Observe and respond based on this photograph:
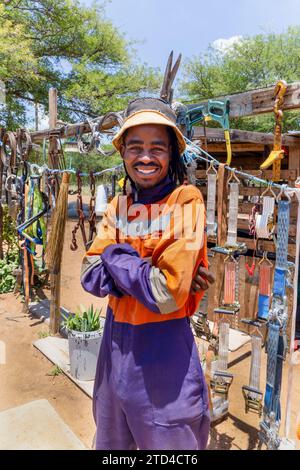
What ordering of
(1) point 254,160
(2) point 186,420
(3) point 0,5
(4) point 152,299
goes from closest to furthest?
(4) point 152,299 < (2) point 186,420 < (1) point 254,160 < (3) point 0,5

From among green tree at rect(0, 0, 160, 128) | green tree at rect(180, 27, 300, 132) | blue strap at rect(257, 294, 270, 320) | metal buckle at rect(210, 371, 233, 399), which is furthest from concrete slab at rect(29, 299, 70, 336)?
green tree at rect(180, 27, 300, 132)

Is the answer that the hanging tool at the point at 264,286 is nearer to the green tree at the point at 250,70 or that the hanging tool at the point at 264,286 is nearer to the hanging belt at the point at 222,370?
the hanging belt at the point at 222,370

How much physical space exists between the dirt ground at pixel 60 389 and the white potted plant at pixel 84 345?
179mm

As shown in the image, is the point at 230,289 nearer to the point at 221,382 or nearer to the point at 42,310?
the point at 221,382

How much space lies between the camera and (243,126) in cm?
1543

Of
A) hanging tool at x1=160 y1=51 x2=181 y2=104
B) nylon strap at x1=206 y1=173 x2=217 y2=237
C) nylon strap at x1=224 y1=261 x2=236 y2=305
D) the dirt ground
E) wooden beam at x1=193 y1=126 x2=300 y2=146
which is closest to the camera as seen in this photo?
hanging tool at x1=160 y1=51 x2=181 y2=104

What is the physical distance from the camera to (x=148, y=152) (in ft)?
4.75

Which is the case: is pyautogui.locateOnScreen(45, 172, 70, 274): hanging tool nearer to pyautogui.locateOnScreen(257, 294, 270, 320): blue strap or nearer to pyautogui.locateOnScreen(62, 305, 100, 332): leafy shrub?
pyautogui.locateOnScreen(62, 305, 100, 332): leafy shrub

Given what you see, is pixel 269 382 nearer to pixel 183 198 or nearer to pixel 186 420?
pixel 186 420

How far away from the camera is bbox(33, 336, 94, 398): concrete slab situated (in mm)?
3512

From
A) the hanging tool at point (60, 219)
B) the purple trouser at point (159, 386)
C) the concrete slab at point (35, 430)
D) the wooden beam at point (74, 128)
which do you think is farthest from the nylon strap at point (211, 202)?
the hanging tool at point (60, 219)

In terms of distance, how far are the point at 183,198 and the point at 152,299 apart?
0.44 m

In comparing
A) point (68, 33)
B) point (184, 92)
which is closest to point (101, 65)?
point (68, 33)

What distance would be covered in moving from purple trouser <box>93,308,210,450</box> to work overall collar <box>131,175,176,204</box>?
0.53 m
